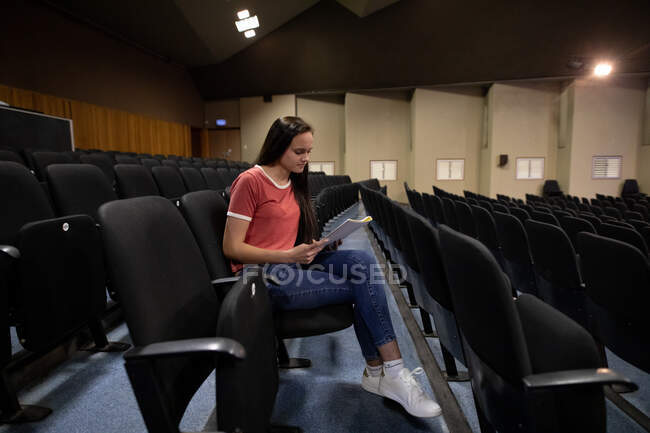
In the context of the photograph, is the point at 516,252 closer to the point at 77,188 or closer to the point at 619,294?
the point at 619,294

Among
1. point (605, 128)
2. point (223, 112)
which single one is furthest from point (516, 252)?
point (223, 112)

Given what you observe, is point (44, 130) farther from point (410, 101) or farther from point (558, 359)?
point (410, 101)

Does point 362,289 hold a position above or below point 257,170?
below

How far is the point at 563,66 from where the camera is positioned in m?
8.56

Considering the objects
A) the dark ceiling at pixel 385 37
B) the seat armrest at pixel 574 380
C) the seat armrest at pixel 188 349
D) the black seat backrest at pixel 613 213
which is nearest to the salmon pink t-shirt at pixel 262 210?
the seat armrest at pixel 188 349

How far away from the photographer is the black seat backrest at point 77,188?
1.64 metres

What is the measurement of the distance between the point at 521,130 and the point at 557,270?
9.38m

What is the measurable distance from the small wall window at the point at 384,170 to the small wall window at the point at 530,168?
3.44m

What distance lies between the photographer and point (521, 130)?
376 inches

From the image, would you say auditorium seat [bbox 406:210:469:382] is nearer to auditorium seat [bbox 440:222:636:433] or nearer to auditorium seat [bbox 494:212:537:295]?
auditorium seat [bbox 440:222:636:433]

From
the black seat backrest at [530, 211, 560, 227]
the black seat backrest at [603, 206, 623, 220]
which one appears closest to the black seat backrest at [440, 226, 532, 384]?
the black seat backrest at [530, 211, 560, 227]

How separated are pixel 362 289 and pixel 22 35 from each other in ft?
25.5

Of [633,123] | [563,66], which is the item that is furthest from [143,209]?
[633,123]

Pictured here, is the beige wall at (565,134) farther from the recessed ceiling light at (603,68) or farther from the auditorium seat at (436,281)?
the auditorium seat at (436,281)
